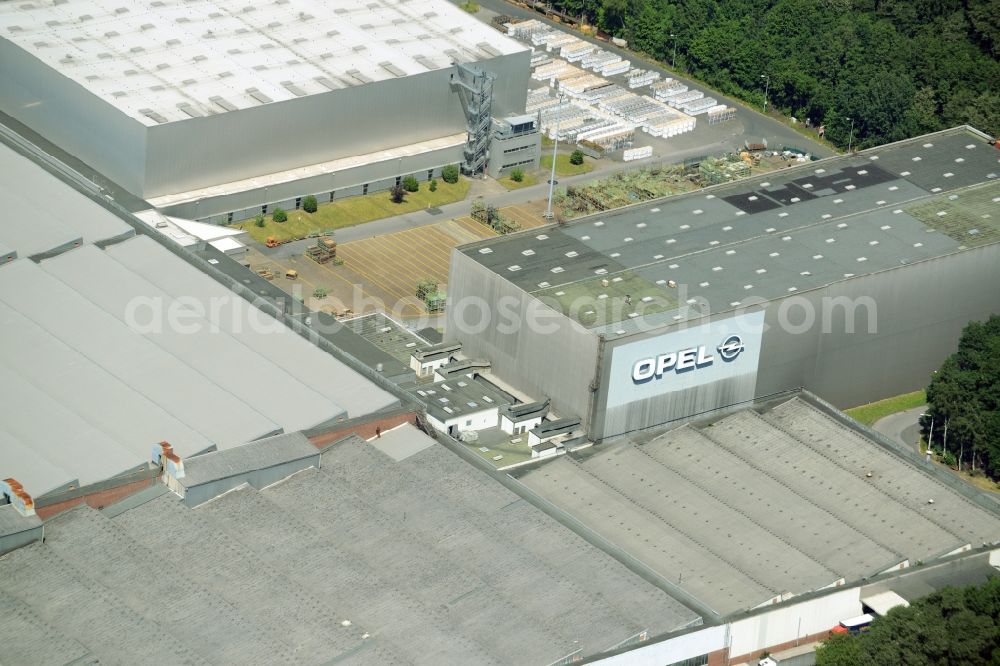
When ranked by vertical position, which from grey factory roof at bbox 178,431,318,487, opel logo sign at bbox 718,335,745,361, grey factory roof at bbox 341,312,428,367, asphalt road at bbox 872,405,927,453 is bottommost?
asphalt road at bbox 872,405,927,453

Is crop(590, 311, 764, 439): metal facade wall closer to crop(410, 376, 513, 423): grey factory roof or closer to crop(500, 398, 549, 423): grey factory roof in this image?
crop(500, 398, 549, 423): grey factory roof

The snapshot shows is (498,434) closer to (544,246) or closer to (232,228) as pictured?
(544,246)

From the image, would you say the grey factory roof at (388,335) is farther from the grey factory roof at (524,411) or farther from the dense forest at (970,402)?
the dense forest at (970,402)

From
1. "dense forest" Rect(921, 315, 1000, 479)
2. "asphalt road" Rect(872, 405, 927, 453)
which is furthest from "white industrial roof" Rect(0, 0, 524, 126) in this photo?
"dense forest" Rect(921, 315, 1000, 479)

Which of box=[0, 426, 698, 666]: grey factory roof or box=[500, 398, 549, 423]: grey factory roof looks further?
box=[500, 398, 549, 423]: grey factory roof

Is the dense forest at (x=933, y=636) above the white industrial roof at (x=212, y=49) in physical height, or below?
below

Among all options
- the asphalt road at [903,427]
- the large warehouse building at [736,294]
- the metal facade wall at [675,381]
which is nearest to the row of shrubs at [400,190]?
the large warehouse building at [736,294]

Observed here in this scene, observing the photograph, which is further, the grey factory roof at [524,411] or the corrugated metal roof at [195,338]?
the grey factory roof at [524,411]

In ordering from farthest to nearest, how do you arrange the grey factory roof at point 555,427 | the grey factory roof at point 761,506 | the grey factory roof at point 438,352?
the grey factory roof at point 438,352 → the grey factory roof at point 555,427 → the grey factory roof at point 761,506
